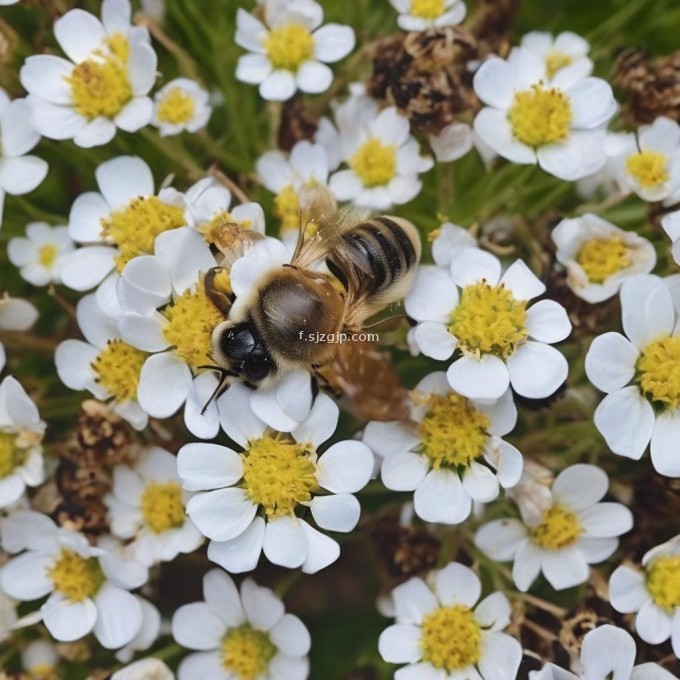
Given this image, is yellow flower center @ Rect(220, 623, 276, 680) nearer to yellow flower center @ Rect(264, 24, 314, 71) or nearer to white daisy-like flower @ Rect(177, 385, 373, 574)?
white daisy-like flower @ Rect(177, 385, 373, 574)

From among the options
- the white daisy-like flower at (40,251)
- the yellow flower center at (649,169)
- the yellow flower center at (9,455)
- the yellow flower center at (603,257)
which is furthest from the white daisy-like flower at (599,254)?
the yellow flower center at (9,455)

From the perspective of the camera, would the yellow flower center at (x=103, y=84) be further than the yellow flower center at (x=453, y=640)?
Yes

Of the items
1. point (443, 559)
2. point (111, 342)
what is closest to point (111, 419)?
point (111, 342)

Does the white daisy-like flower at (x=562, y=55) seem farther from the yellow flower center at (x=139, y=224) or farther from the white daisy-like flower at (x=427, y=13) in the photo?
the yellow flower center at (x=139, y=224)

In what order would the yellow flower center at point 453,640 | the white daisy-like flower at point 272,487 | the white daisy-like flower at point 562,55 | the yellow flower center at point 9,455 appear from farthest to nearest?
the white daisy-like flower at point 562,55 → the yellow flower center at point 9,455 → the yellow flower center at point 453,640 → the white daisy-like flower at point 272,487

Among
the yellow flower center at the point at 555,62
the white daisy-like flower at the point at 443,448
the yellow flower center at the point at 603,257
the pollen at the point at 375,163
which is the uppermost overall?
the yellow flower center at the point at 555,62

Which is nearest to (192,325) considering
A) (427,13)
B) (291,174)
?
(291,174)

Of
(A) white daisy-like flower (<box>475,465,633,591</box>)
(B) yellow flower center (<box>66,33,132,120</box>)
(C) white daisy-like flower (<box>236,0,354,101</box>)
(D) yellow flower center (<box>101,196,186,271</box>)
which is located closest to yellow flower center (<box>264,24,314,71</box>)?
(C) white daisy-like flower (<box>236,0,354,101</box>)
